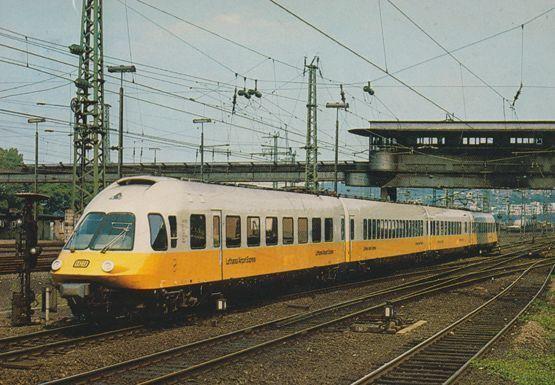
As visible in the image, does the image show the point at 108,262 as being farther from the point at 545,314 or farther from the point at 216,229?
the point at 545,314

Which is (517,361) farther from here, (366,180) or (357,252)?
(366,180)

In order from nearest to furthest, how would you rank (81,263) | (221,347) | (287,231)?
(221,347) < (81,263) < (287,231)

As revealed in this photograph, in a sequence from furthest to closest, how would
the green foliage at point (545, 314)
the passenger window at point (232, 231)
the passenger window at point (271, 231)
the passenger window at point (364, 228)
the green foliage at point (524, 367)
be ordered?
the passenger window at point (364, 228)
the passenger window at point (271, 231)
the passenger window at point (232, 231)
the green foliage at point (545, 314)
the green foliage at point (524, 367)

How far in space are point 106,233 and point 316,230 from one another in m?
10.2

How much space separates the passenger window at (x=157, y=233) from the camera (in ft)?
51.6

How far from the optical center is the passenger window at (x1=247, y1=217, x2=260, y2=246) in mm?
19719

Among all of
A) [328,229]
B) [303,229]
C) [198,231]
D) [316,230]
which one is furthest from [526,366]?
[328,229]

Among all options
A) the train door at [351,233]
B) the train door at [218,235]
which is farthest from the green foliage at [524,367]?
the train door at [351,233]

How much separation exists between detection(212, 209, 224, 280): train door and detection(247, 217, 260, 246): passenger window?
1.56 meters

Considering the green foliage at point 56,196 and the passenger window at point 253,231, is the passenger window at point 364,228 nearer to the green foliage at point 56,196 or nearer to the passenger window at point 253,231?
the passenger window at point 253,231

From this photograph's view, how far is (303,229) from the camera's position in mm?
23406

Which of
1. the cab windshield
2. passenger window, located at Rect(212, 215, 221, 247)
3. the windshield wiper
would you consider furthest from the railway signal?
passenger window, located at Rect(212, 215, 221, 247)

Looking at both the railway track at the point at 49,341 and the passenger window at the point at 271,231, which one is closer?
the railway track at the point at 49,341

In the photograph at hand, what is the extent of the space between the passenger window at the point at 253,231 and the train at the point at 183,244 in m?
0.03
